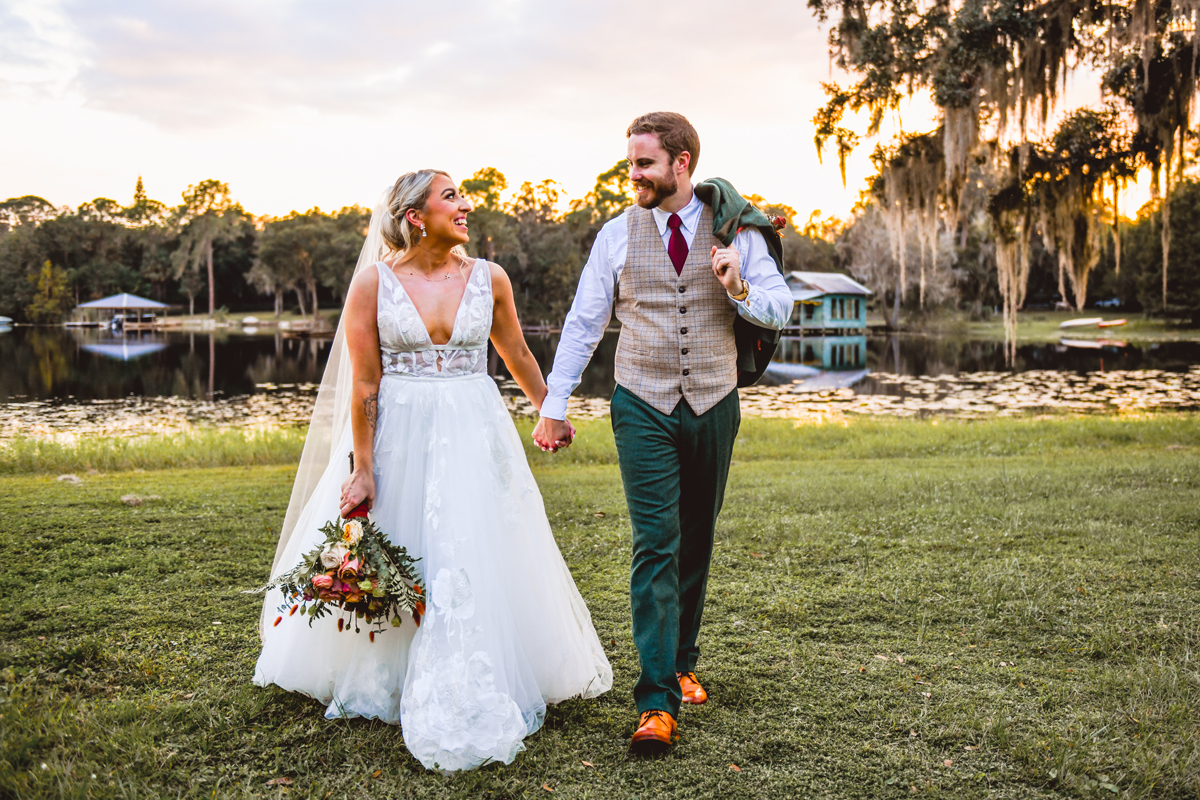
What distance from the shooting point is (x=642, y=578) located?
3.25 metres

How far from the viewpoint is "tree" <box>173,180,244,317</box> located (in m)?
68.7

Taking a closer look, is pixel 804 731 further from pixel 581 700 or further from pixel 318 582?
pixel 318 582

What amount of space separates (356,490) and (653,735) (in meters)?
1.44

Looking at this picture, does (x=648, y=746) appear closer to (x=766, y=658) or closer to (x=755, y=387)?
(x=766, y=658)

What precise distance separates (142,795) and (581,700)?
1.61 meters

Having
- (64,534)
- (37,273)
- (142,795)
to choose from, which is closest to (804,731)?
(142,795)

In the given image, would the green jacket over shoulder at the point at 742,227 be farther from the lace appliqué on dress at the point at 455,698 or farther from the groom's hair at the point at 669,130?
the lace appliqué on dress at the point at 455,698

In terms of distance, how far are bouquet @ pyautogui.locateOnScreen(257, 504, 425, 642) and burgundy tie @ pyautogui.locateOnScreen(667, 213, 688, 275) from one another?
1530mm

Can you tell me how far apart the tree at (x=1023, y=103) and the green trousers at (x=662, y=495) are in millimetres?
10134

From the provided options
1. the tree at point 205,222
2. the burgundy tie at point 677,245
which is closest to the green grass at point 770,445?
the burgundy tie at point 677,245

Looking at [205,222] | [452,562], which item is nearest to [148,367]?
[452,562]

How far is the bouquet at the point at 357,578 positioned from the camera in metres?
3.12

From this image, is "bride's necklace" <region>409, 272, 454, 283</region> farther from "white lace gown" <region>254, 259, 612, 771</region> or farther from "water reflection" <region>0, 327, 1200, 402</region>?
"water reflection" <region>0, 327, 1200, 402</region>

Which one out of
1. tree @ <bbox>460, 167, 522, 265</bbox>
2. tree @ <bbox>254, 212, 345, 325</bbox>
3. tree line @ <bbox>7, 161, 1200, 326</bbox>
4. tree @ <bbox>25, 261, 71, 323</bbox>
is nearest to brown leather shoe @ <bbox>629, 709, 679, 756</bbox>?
tree line @ <bbox>7, 161, 1200, 326</bbox>
